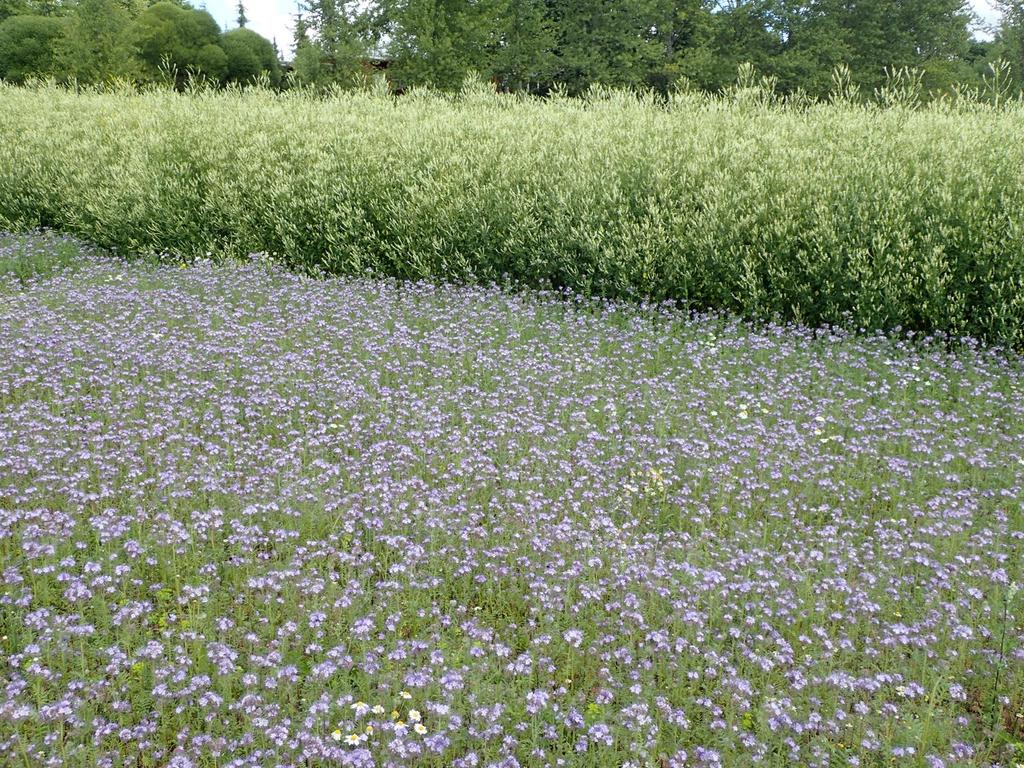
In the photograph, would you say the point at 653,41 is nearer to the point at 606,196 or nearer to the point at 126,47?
the point at 126,47

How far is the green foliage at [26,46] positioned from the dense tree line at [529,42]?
4cm

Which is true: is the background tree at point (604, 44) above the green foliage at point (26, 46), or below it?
above

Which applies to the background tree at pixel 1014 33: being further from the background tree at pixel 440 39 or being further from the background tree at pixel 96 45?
the background tree at pixel 96 45

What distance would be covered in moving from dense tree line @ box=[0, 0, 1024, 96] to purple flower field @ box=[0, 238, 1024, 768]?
22352 millimetres

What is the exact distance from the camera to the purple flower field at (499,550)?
3.46 m

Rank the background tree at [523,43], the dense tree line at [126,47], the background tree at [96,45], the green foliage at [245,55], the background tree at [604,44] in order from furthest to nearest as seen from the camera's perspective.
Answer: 1. the background tree at [604,44]
2. the green foliage at [245,55]
3. the background tree at [523,43]
4. the dense tree line at [126,47]
5. the background tree at [96,45]

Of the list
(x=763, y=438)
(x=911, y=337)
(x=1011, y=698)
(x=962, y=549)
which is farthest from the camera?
(x=911, y=337)

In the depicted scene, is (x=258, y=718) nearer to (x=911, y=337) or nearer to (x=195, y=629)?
(x=195, y=629)

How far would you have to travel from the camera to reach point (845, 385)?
692cm

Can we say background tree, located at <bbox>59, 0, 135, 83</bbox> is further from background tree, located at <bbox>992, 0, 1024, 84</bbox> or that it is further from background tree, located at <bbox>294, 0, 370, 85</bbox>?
background tree, located at <bbox>992, 0, 1024, 84</bbox>

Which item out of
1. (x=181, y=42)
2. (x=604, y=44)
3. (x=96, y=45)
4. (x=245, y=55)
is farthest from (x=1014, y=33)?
(x=96, y=45)

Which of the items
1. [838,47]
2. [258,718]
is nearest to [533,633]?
[258,718]

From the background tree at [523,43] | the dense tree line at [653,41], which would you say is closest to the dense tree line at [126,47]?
the dense tree line at [653,41]

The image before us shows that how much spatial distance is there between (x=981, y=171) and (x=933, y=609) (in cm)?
583
